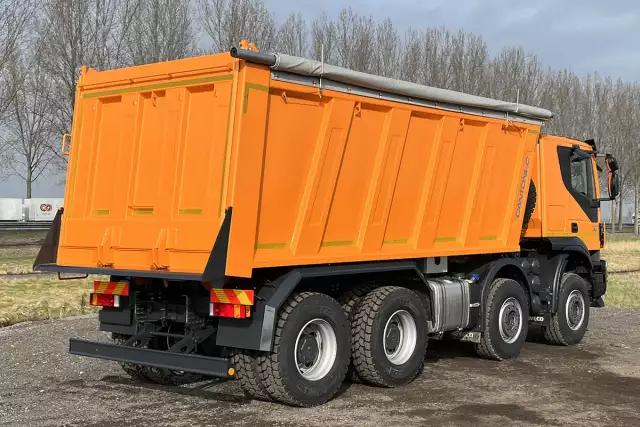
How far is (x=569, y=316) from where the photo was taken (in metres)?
10.8

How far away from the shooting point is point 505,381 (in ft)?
26.7

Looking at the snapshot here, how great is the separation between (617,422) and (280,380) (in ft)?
9.29

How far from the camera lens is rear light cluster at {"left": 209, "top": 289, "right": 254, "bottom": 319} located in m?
6.40

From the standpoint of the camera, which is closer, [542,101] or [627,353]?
[627,353]

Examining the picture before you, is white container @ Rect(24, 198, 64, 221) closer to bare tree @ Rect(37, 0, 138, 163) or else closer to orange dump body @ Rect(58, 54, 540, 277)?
bare tree @ Rect(37, 0, 138, 163)

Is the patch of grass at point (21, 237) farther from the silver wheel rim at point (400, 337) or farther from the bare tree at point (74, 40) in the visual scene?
the silver wheel rim at point (400, 337)

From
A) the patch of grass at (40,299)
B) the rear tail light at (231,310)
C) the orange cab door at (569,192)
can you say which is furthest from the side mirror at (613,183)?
the patch of grass at (40,299)

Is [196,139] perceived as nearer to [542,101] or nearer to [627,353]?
[627,353]

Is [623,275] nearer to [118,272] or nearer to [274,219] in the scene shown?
[274,219]

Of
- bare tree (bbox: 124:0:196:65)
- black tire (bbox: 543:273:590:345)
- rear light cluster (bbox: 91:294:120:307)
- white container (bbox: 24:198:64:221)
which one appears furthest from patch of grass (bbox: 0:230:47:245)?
rear light cluster (bbox: 91:294:120:307)

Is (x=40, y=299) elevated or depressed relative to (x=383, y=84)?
depressed

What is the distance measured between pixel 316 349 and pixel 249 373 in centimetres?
71

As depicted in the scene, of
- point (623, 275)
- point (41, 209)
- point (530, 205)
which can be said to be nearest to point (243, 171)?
point (530, 205)

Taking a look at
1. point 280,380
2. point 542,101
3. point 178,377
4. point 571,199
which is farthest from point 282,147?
point 542,101
